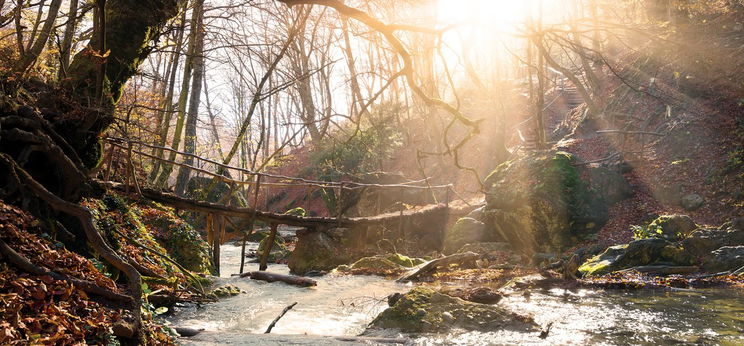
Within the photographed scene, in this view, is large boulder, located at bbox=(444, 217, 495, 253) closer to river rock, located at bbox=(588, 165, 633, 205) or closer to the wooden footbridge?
the wooden footbridge

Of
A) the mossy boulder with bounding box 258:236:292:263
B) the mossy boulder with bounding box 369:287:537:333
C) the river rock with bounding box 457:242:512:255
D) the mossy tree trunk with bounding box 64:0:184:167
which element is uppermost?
the mossy tree trunk with bounding box 64:0:184:167

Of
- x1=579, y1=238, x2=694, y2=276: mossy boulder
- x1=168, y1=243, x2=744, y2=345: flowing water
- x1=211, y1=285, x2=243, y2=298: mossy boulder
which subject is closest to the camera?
x1=168, y1=243, x2=744, y2=345: flowing water

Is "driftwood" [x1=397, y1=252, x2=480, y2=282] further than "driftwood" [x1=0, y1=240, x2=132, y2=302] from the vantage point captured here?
Yes

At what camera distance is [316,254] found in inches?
550

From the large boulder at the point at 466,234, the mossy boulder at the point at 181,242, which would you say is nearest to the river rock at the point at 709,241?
the large boulder at the point at 466,234

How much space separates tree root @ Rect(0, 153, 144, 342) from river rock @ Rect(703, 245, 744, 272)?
1076cm

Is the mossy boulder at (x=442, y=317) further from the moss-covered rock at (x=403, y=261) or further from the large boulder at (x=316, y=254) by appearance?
the large boulder at (x=316, y=254)

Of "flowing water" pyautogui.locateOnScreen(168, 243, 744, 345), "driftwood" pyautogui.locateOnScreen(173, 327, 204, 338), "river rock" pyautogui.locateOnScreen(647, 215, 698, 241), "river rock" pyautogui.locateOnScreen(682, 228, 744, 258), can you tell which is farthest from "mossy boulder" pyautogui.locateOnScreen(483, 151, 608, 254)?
"driftwood" pyautogui.locateOnScreen(173, 327, 204, 338)

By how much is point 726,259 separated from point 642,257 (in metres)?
1.53

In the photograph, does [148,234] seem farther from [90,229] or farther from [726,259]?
[726,259]

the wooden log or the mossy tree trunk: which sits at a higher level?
the mossy tree trunk

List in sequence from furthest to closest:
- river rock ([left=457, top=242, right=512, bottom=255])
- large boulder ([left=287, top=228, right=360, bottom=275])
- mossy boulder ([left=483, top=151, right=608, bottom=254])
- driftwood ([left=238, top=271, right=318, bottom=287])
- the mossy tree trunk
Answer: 1. river rock ([left=457, top=242, right=512, bottom=255])
2. mossy boulder ([left=483, top=151, right=608, bottom=254])
3. large boulder ([left=287, top=228, right=360, bottom=275])
4. driftwood ([left=238, top=271, right=318, bottom=287])
5. the mossy tree trunk

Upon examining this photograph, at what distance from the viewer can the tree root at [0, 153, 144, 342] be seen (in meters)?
4.14

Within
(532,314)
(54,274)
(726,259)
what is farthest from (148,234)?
(726,259)
